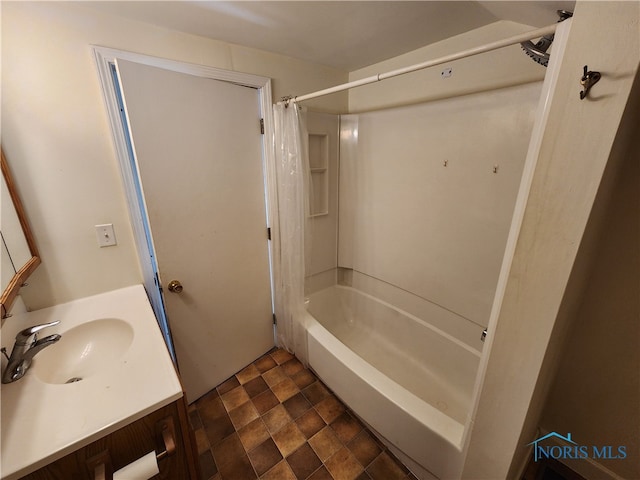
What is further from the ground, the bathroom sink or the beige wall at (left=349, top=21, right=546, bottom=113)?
the beige wall at (left=349, top=21, right=546, bottom=113)

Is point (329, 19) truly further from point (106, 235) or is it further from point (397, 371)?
point (397, 371)

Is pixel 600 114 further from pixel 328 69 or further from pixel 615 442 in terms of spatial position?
pixel 328 69

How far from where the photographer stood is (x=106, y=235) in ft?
4.15

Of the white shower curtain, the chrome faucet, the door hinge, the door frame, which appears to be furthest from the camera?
the white shower curtain

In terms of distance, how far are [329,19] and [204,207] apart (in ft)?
3.87

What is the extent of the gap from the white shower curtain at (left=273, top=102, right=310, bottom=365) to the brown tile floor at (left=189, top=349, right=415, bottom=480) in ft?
1.00

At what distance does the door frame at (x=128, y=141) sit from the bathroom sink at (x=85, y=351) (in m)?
0.31

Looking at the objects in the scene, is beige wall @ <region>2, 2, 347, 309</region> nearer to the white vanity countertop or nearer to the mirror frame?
the mirror frame

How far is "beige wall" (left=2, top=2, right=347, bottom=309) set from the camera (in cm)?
99

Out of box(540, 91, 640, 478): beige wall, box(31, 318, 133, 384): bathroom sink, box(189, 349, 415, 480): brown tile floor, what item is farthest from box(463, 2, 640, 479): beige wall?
box(31, 318, 133, 384): bathroom sink

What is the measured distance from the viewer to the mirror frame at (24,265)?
87 cm

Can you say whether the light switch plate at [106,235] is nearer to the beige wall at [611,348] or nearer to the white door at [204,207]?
the white door at [204,207]

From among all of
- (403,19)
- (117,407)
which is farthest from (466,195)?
(117,407)

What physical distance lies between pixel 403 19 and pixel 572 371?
1.93 meters
